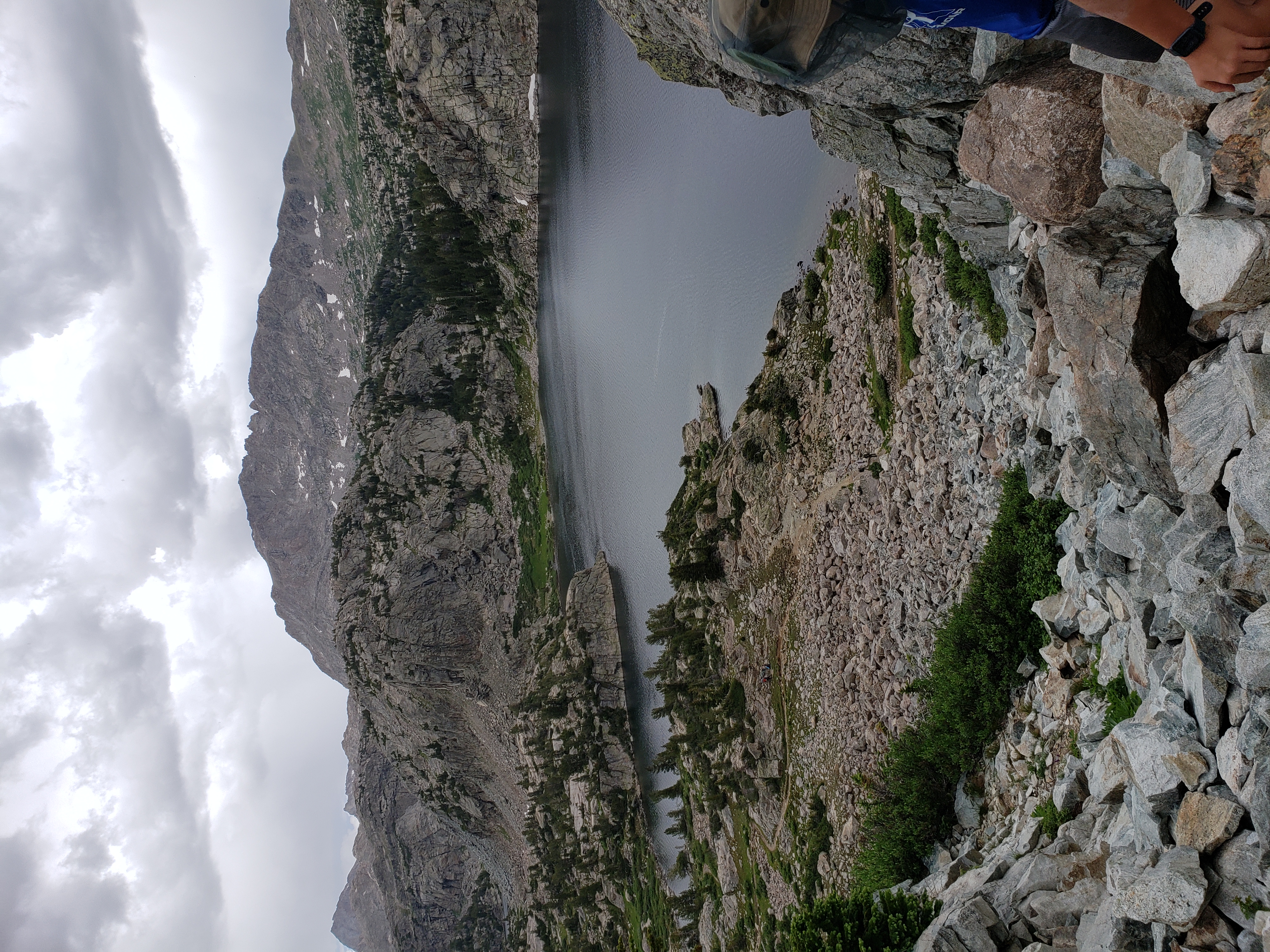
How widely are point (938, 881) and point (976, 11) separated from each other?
1012cm

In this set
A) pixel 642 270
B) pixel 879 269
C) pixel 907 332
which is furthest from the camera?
pixel 642 270

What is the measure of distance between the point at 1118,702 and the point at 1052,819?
4.81 feet

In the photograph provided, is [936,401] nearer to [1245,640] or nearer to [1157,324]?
[1157,324]

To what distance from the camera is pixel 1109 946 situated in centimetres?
515

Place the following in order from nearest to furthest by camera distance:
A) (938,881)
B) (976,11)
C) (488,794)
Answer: (976,11) → (938,881) → (488,794)

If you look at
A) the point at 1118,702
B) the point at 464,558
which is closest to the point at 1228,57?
the point at 1118,702

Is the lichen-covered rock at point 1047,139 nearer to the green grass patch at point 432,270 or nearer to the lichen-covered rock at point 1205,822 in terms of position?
the lichen-covered rock at point 1205,822

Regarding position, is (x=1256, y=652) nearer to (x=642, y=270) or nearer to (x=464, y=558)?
(x=642, y=270)

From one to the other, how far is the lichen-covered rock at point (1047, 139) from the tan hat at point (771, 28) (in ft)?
10.6

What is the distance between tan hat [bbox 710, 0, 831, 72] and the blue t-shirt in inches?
17.1

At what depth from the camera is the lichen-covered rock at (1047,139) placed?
4797 millimetres

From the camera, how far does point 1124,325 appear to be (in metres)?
4.81

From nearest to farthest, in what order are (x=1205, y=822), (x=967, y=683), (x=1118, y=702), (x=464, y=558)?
(x=1205, y=822)
(x=1118, y=702)
(x=967, y=683)
(x=464, y=558)

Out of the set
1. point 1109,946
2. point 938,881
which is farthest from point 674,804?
point 1109,946
